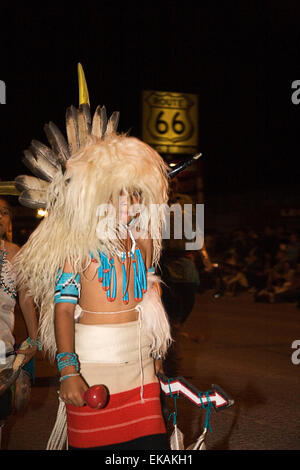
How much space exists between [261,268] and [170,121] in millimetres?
4282

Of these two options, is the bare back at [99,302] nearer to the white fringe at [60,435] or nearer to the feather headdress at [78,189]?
the feather headdress at [78,189]

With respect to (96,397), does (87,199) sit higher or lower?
higher

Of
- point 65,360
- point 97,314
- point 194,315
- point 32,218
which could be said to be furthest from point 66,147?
point 32,218

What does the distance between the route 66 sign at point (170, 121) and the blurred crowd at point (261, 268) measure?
114 inches

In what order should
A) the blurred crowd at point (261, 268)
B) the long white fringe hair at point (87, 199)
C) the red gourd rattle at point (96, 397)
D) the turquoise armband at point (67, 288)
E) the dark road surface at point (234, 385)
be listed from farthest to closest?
the blurred crowd at point (261, 268) → the dark road surface at point (234, 385) → the long white fringe hair at point (87, 199) → the turquoise armband at point (67, 288) → the red gourd rattle at point (96, 397)

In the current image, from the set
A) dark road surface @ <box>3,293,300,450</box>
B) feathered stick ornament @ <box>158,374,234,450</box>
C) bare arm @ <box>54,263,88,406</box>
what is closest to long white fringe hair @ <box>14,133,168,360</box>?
bare arm @ <box>54,263,88,406</box>

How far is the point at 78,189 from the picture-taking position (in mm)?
2865

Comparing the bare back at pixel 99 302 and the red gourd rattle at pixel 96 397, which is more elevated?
the bare back at pixel 99 302

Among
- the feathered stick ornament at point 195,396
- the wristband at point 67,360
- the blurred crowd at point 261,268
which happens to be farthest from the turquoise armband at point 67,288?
the blurred crowd at point 261,268

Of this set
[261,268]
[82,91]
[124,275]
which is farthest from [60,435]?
[261,268]

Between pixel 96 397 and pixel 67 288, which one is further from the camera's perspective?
pixel 67 288

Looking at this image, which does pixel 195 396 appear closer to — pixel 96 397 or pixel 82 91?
pixel 96 397

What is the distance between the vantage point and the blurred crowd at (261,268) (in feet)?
46.8

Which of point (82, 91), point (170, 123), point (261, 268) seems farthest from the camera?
point (261, 268)
